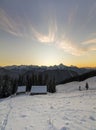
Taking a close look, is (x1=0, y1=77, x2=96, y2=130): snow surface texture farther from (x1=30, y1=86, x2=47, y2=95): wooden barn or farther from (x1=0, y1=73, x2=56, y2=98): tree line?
(x1=0, y1=73, x2=56, y2=98): tree line

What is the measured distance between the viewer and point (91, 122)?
12.0 m

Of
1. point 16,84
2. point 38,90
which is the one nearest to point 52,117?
point 38,90

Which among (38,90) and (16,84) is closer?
(38,90)

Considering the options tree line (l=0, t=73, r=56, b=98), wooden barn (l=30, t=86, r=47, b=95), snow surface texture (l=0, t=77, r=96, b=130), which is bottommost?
snow surface texture (l=0, t=77, r=96, b=130)

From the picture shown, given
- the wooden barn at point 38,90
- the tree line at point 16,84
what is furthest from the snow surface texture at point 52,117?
the tree line at point 16,84

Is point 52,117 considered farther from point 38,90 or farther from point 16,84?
point 16,84

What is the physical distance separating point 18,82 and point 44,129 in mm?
109198

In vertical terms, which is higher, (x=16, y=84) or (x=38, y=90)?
(x=16, y=84)

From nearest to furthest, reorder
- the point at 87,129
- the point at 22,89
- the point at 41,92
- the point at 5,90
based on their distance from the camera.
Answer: the point at 87,129 → the point at 41,92 → the point at 22,89 → the point at 5,90

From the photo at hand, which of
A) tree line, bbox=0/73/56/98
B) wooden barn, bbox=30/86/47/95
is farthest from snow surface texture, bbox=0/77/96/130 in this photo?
tree line, bbox=0/73/56/98

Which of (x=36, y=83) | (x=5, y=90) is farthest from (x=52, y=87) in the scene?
(x=5, y=90)

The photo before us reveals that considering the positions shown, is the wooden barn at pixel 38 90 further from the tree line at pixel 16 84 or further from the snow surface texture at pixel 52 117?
the snow surface texture at pixel 52 117

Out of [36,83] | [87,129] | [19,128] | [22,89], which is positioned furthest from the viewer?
[36,83]

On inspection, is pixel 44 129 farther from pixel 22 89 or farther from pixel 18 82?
pixel 18 82
